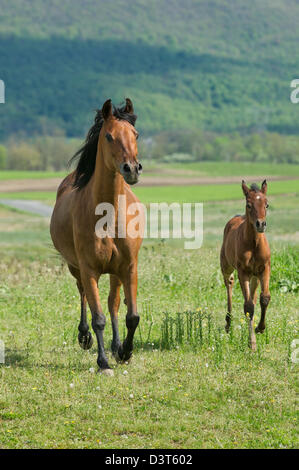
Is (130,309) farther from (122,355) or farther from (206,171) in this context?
(206,171)

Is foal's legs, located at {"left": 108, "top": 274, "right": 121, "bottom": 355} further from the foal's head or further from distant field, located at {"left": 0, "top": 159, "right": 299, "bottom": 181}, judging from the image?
distant field, located at {"left": 0, "top": 159, "right": 299, "bottom": 181}

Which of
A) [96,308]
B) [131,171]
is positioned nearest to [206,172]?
[96,308]

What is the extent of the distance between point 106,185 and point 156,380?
2463 millimetres

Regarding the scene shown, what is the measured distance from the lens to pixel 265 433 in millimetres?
6129

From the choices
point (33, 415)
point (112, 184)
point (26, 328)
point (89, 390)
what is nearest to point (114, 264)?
point (112, 184)

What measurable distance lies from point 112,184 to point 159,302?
4.74 m

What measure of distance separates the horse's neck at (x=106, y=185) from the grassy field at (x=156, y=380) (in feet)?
7.15

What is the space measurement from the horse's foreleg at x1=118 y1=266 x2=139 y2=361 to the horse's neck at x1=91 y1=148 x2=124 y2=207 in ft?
2.86

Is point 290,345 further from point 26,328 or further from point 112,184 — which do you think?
point 26,328

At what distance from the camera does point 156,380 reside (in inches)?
309

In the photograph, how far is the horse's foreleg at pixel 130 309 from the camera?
813cm

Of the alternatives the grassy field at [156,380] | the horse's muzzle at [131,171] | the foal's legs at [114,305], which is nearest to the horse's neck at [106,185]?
the horse's muzzle at [131,171]

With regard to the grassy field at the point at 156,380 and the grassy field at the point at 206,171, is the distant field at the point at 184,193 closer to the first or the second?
the grassy field at the point at 206,171

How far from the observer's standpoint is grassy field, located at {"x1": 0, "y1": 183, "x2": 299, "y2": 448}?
6203 millimetres
